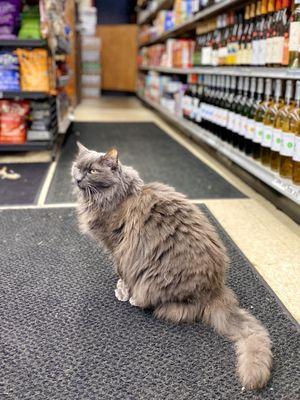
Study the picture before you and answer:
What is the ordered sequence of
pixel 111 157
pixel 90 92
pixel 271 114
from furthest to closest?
1. pixel 90 92
2. pixel 271 114
3. pixel 111 157

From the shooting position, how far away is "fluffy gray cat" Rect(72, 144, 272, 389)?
1.15 metres

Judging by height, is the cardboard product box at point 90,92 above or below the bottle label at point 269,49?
below

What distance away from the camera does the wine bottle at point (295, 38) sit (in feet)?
5.91

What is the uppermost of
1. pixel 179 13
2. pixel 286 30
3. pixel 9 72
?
pixel 179 13

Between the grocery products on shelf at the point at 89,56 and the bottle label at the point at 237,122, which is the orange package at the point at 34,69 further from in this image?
the grocery products on shelf at the point at 89,56

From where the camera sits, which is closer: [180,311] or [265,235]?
[180,311]

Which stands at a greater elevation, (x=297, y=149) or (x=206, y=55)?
(x=206, y=55)

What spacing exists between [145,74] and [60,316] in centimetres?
756

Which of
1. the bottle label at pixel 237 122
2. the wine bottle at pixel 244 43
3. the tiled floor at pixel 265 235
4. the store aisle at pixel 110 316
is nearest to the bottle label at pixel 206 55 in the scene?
the wine bottle at pixel 244 43

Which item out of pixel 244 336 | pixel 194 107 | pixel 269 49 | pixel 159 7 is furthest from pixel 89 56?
pixel 244 336

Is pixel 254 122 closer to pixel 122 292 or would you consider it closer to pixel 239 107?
pixel 239 107

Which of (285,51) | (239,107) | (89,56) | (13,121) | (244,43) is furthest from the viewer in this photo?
(89,56)

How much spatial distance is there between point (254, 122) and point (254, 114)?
14 centimetres

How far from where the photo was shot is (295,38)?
1817mm
